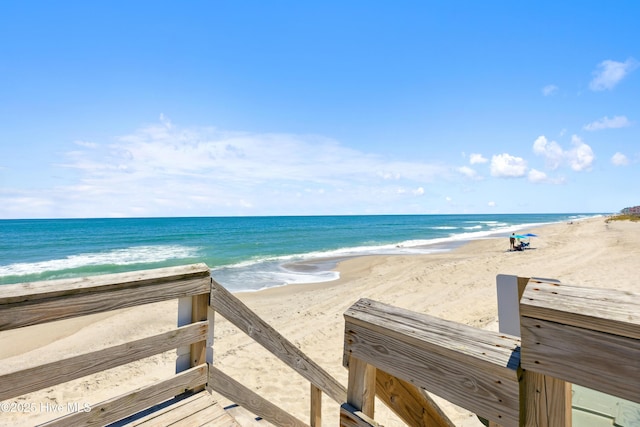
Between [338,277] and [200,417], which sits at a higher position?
[200,417]

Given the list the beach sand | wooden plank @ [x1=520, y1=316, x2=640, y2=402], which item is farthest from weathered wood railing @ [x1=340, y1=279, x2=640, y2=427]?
the beach sand

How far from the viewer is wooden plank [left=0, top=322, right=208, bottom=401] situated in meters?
1.57

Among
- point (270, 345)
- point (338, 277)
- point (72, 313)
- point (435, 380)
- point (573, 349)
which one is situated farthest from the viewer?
point (338, 277)

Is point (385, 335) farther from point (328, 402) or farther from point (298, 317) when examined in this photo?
point (298, 317)

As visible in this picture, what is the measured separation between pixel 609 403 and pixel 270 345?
2.54m

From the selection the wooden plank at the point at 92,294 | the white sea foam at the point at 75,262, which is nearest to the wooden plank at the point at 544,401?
the wooden plank at the point at 92,294

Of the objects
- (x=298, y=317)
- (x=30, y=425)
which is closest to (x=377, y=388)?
(x=30, y=425)

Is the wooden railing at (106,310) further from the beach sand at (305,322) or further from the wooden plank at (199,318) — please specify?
the beach sand at (305,322)

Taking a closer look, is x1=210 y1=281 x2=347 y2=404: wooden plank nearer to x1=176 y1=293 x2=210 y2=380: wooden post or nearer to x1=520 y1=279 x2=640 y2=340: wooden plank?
x1=176 y1=293 x2=210 y2=380: wooden post

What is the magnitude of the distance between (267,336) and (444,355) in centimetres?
164

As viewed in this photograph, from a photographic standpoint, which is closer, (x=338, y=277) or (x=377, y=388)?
(x=377, y=388)

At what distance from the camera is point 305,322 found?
26.1ft

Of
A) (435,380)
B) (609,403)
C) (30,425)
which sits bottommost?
(30,425)

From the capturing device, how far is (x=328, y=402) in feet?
14.9
